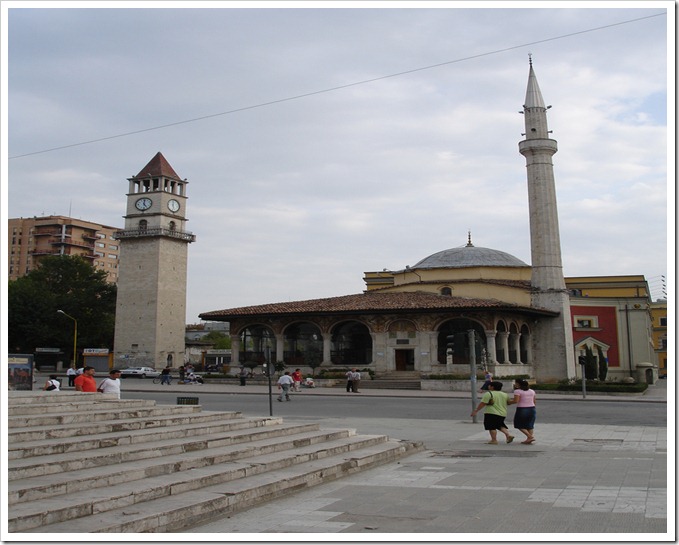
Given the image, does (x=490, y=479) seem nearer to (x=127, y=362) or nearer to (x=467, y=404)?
(x=467, y=404)

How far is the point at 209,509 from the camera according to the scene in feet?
22.8

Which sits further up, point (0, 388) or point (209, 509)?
point (0, 388)

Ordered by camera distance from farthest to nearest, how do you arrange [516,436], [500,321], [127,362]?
1. [127,362]
2. [500,321]
3. [516,436]

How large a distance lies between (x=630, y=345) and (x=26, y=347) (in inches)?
2065

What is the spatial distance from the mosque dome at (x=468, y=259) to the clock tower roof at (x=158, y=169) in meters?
27.8

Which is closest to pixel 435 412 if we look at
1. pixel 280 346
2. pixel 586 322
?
pixel 280 346

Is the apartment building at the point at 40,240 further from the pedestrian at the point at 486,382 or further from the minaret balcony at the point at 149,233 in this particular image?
the pedestrian at the point at 486,382

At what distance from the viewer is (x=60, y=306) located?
66625 millimetres

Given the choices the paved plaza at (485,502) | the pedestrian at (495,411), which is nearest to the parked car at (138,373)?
the pedestrian at (495,411)

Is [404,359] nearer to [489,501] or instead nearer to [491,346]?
[491,346]

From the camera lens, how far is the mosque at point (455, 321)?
41.0m

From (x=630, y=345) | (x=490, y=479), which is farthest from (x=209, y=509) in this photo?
(x=630, y=345)

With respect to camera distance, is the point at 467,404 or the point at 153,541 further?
the point at 467,404

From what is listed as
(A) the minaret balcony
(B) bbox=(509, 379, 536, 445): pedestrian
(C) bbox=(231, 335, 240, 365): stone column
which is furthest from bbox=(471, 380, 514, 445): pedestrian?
(A) the minaret balcony
